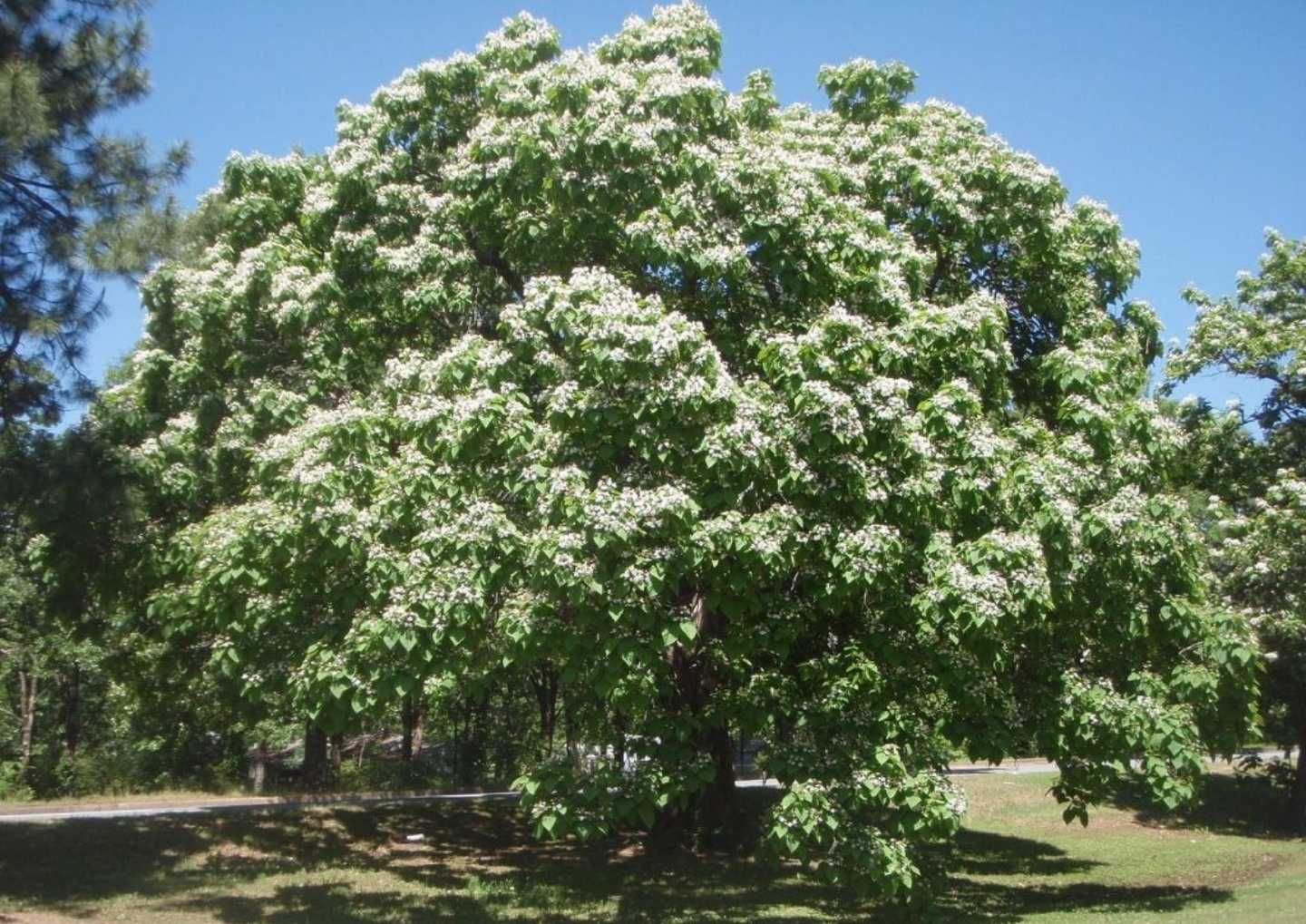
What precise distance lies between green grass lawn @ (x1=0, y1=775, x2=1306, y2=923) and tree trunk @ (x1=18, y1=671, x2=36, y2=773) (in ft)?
42.9

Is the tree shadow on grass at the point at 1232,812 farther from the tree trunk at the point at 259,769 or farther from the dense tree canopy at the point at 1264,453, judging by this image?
the tree trunk at the point at 259,769

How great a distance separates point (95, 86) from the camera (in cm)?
1249

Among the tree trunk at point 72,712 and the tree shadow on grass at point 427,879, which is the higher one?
the tree trunk at point 72,712

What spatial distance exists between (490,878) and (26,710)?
20.2 meters

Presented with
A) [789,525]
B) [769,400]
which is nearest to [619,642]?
[789,525]

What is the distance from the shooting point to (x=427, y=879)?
1527 cm

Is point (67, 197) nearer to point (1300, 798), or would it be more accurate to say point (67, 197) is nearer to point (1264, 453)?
point (1264, 453)

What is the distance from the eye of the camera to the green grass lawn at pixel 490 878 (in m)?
13.0

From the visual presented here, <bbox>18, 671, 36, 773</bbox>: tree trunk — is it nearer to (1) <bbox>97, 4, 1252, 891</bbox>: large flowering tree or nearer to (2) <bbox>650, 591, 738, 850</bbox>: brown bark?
(1) <bbox>97, 4, 1252, 891</bbox>: large flowering tree

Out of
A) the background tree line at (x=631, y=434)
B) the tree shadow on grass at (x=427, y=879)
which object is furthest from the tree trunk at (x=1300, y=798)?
the background tree line at (x=631, y=434)

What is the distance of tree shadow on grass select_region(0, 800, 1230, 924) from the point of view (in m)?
13.0

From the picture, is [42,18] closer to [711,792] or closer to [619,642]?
[619,642]

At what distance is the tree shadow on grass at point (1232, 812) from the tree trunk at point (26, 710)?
2716 centimetres

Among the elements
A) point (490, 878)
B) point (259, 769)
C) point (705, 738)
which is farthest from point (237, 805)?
point (705, 738)
